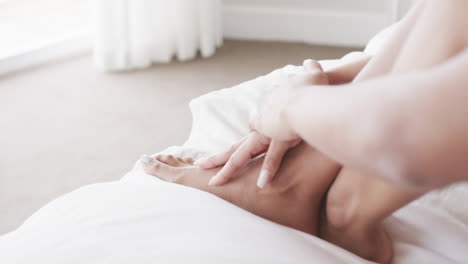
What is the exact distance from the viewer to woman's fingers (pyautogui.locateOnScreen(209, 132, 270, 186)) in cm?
103

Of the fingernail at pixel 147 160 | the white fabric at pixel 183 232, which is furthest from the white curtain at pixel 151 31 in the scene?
the white fabric at pixel 183 232

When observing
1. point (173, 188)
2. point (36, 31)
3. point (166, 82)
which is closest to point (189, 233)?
point (173, 188)

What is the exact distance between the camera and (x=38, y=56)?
2918 mm

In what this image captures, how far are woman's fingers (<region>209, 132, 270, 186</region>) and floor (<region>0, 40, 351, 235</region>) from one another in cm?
98

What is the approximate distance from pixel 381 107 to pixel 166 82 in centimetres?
227

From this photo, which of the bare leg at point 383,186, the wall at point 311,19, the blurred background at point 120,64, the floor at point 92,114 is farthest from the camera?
the wall at point 311,19

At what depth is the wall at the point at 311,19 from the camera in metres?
3.11

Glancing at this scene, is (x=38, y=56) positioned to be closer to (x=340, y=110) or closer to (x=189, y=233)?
(x=189, y=233)

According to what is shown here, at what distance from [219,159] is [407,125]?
0.59 meters

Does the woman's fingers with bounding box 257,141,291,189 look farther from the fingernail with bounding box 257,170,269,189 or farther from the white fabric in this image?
the white fabric

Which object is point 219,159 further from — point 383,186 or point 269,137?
point 383,186

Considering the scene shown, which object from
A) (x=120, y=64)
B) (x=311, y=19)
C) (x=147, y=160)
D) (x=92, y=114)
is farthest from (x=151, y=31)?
(x=147, y=160)

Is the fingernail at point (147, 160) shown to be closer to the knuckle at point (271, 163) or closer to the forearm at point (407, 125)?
the knuckle at point (271, 163)

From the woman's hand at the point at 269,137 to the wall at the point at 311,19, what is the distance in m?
2.17
